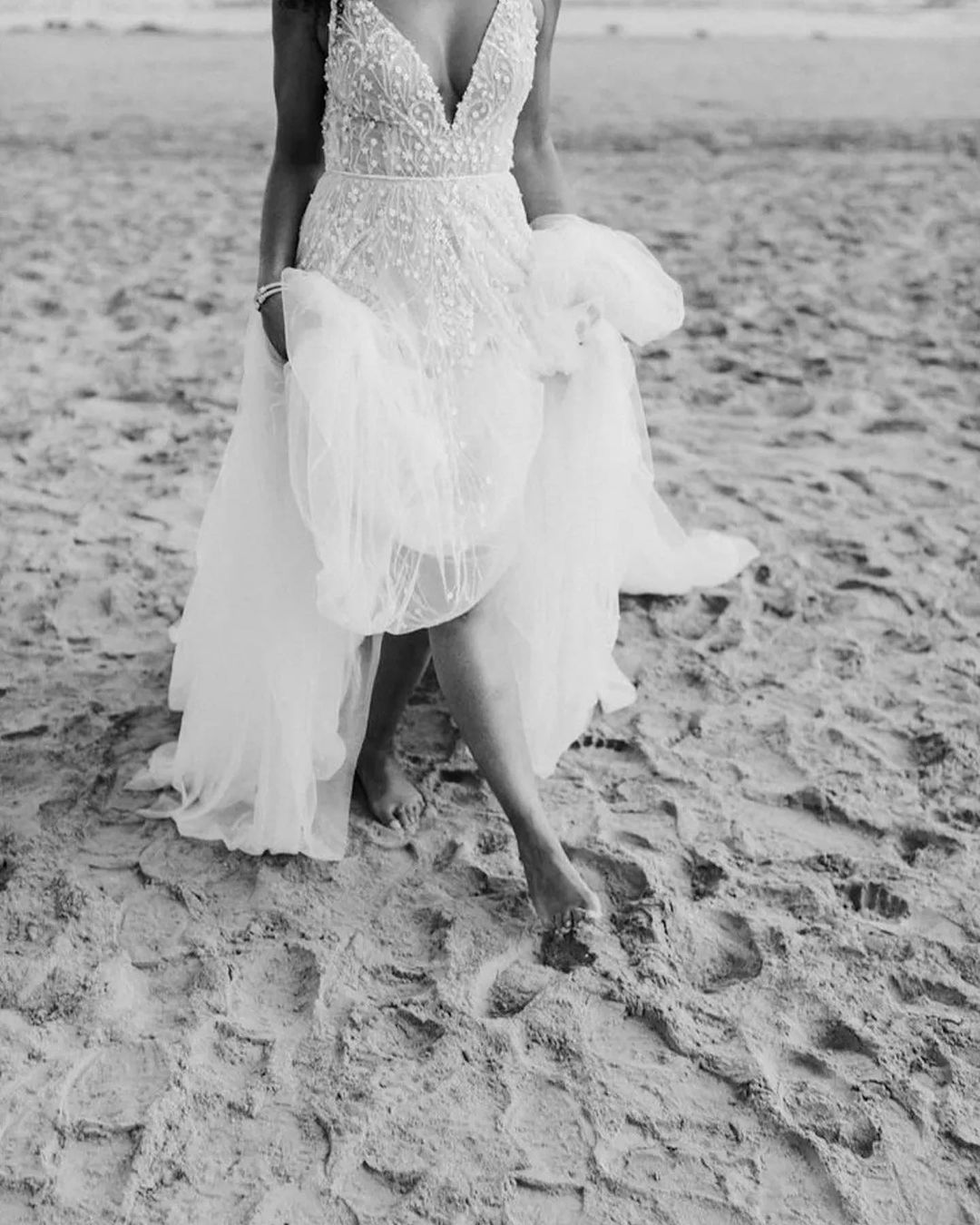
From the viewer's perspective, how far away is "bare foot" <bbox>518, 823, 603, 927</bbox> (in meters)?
2.56

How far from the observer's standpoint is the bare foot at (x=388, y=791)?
2.91 meters

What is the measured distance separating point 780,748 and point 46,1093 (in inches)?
67.2

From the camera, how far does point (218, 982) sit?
2445 mm

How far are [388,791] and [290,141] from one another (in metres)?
1.30

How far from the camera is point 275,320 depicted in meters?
2.52

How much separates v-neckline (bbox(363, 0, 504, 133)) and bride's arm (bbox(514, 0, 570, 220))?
209 millimetres

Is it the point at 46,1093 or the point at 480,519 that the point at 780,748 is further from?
the point at 46,1093

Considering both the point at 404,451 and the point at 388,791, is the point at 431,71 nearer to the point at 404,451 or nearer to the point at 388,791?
the point at 404,451

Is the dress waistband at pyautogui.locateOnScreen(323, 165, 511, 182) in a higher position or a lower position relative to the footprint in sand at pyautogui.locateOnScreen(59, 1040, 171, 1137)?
higher

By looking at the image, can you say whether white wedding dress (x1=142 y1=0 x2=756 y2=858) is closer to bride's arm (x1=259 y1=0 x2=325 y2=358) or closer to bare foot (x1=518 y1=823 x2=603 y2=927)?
bride's arm (x1=259 y1=0 x2=325 y2=358)

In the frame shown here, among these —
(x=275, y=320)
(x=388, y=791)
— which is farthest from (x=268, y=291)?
(x=388, y=791)

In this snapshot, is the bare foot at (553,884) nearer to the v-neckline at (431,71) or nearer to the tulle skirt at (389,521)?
the tulle skirt at (389,521)

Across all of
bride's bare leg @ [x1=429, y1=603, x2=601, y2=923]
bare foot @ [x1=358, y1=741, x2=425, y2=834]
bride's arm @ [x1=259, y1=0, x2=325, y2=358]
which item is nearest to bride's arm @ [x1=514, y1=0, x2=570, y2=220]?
bride's arm @ [x1=259, y1=0, x2=325, y2=358]

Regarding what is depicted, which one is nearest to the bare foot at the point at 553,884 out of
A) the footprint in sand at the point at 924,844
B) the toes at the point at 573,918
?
the toes at the point at 573,918
